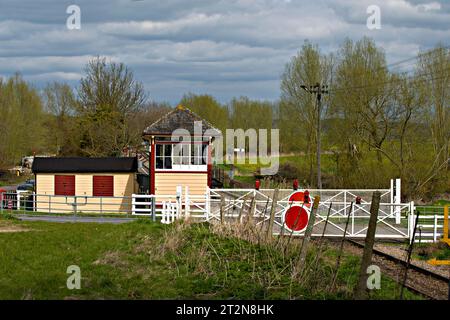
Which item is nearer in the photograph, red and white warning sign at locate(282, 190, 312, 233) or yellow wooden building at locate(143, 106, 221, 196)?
red and white warning sign at locate(282, 190, 312, 233)

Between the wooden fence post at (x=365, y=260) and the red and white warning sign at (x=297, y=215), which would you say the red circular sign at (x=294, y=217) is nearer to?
the red and white warning sign at (x=297, y=215)

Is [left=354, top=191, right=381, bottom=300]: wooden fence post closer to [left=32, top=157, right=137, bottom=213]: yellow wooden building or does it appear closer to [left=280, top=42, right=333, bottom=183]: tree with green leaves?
[left=32, top=157, right=137, bottom=213]: yellow wooden building

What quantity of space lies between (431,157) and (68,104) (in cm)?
4505

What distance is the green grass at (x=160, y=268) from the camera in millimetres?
11414

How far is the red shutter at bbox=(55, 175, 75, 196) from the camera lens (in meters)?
36.3

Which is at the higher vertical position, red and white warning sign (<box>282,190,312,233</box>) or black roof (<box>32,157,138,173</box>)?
black roof (<box>32,157,138,173</box>)

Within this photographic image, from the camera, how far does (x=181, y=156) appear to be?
1320 inches

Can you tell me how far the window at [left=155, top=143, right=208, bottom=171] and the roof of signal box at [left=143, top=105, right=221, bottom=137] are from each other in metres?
0.68

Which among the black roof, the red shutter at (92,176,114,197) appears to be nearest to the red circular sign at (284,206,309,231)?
the black roof

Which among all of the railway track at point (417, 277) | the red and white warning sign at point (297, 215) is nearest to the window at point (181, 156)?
the red and white warning sign at point (297, 215)

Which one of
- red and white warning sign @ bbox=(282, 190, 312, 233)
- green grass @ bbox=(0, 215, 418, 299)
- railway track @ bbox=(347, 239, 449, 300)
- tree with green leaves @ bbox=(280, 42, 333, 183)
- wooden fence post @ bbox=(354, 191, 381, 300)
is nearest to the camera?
wooden fence post @ bbox=(354, 191, 381, 300)

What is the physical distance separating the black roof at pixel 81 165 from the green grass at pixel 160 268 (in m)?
17.2

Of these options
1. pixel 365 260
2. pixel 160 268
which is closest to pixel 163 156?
pixel 160 268
